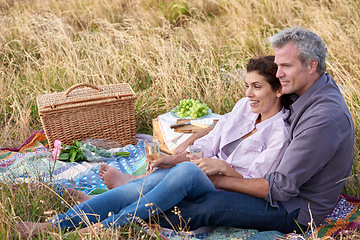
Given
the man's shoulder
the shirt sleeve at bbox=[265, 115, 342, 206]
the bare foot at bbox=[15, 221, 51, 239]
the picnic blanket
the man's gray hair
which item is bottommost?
the picnic blanket

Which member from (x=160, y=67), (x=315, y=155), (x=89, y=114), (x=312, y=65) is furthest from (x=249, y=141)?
(x=160, y=67)

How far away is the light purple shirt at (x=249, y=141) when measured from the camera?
3.16 meters

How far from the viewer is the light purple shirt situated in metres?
3.16

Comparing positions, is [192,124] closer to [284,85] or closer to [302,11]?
[284,85]

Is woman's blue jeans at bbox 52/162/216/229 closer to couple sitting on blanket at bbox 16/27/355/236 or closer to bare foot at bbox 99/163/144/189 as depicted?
couple sitting on blanket at bbox 16/27/355/236

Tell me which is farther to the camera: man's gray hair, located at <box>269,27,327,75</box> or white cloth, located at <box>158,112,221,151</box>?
white cloth, located at <box>158,112,221,151</box>

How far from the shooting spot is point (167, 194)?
3025 mm

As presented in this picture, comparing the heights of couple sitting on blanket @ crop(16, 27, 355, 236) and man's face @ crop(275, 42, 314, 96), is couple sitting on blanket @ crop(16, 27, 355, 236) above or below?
below

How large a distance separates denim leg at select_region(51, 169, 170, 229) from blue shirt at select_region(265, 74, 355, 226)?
1007 millimetres

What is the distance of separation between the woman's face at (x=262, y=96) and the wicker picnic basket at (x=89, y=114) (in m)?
2.05

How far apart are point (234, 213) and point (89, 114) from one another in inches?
102

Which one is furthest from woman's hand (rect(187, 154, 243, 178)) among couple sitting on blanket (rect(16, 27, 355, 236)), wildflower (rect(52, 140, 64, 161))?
wildflower (rect(52, 140, 64, 161))

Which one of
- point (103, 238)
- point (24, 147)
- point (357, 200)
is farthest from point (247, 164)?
point (24, 147)

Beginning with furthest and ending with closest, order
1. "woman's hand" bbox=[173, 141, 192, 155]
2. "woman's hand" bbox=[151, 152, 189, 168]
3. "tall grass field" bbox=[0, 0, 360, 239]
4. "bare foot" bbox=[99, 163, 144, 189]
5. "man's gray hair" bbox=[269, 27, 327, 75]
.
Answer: "tall grass field" bbox=[0, 0, 360, 239] < "woman's hand" bbox=[173, 141, 192, 155] < "bare foot" bbox=[99, 163, 144, 189] < "woman's hand" bbox=[151, 152, 189, 168] < "man's gray hair" bbox=[269, 27, 327, 75]
